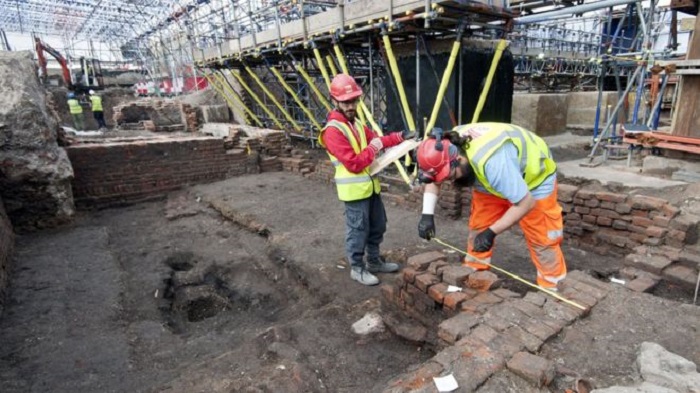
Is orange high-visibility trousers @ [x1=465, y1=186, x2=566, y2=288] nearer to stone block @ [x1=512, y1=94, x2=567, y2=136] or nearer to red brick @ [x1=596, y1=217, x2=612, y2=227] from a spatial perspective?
red brick @ [x1=596, y1=217, x2=612, y2=227]

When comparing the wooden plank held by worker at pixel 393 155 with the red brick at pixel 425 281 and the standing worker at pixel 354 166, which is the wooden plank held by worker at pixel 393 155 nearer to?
the standing worker at pixel 354 166

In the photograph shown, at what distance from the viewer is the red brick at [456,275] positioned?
2.85 m

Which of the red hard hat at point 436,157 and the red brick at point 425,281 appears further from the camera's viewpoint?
the red brick at point 425,281

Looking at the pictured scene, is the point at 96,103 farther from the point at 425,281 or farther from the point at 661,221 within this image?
the point at 661,221

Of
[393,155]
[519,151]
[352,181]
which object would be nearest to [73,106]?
[352,181]

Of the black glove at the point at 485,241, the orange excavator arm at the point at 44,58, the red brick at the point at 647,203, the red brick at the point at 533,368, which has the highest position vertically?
the orange excavator arm at the point at 44,58

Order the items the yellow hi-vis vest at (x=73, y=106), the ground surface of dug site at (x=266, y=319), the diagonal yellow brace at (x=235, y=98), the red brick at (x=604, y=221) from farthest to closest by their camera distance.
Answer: the yellow hi-vis vest at (x=73, y=106) → the diagonal yellow brace at (x=235, y=98) → the red brick at (x=604, y=221) → the ground surface of dug site at (x=266, y=319)

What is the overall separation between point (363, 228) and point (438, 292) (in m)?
1.05

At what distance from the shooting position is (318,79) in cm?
1183

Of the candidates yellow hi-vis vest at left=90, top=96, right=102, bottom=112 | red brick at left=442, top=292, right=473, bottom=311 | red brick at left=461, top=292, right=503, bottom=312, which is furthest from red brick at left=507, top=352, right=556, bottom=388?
yellow hi-vis vest at left=90, top=96, right=102, bottom=112

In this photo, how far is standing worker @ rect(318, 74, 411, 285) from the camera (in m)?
3.35

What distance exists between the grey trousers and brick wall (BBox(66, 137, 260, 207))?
5.65 meters

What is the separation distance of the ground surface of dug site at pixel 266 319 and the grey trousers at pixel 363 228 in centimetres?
28

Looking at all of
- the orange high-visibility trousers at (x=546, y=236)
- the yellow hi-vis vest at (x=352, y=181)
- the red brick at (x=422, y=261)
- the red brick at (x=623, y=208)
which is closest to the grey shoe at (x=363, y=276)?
the red brick at (x=422, y=261)
